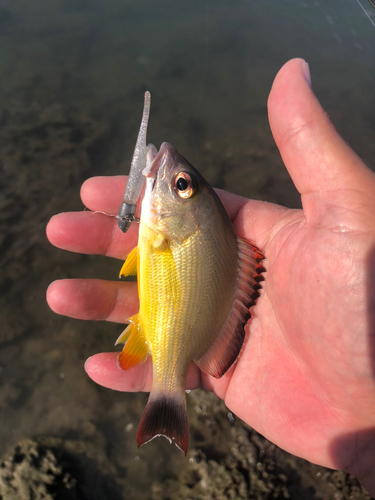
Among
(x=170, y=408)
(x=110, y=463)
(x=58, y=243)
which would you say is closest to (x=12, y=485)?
(x=110, y=463)

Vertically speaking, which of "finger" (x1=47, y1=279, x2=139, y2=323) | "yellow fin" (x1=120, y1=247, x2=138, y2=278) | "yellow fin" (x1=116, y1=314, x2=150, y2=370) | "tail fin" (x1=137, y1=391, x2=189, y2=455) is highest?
"yellow fin" (x1=120, y1=247, x2=138, y2=278)

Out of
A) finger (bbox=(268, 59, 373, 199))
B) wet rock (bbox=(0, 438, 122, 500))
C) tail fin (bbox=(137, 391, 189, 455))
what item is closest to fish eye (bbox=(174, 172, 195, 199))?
finger (bbox=(268, 59, 373, 199))

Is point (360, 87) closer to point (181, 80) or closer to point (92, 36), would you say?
point (181, 80)

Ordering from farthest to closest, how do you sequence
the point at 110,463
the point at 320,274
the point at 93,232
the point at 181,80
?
the point at 181,80, the point at 93,232, the point at 110,463, the point at 320,274

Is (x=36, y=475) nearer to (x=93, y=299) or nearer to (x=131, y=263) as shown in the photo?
(x=93, y=299)

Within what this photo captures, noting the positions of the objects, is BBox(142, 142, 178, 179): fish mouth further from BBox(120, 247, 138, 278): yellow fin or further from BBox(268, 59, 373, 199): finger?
BBox(268, 59, 373, 199): finger
